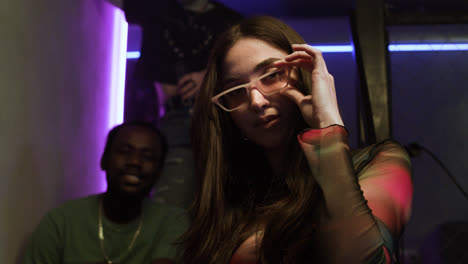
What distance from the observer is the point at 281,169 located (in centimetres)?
112

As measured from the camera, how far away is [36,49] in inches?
61.6

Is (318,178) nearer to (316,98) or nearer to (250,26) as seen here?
(316,98)

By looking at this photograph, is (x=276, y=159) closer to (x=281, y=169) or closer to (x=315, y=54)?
(x=281, y=169)

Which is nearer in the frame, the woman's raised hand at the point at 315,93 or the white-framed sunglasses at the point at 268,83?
the woman's raised hand at the point at 315,93

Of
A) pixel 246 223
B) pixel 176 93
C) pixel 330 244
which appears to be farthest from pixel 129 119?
pixel 330 244

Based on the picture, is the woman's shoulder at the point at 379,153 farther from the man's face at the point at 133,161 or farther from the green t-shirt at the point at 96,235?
the man's face at the point at 133,161

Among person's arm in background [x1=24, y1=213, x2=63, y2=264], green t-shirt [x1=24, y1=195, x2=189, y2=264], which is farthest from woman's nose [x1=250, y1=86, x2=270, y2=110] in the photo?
person's arm in background [x1=24, y1=213, x2=63, y2=264]

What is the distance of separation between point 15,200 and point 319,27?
1.67 m

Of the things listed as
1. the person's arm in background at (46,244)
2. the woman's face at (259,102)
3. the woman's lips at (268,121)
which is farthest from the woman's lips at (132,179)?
the woman's lips at (268,121)

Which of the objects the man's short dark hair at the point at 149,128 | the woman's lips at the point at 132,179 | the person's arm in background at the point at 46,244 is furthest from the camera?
the man's short dark hair at the point at 149,128

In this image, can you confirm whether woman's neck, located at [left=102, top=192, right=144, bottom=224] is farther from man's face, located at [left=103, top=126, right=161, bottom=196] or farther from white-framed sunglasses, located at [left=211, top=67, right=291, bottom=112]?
white-framed sunglasses, located at [left=211, top=67, right=291, bottom=112]

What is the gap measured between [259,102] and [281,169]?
218mm

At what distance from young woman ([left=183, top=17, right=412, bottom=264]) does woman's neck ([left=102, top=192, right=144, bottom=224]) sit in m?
0.73

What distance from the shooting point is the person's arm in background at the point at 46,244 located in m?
1.55
